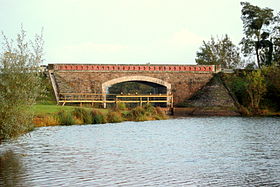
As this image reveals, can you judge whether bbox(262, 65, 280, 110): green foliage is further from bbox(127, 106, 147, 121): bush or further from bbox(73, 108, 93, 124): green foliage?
bbox(73, 108, 93, 124): green foliage

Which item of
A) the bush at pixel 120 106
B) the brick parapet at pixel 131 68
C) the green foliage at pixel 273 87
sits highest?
the brick parapet at pixel 131 68

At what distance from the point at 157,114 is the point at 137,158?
24.6 m

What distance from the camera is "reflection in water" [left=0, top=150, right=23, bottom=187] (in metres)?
13.8

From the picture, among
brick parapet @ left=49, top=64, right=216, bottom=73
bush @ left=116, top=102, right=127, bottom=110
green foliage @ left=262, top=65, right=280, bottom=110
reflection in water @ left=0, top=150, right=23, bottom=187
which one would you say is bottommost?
reflection in water @ left=0, top=150, right=23, bottom=187

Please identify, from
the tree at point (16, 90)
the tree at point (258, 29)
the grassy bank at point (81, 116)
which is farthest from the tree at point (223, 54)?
the tree at point (16, 90)

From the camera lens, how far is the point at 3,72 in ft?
61.1

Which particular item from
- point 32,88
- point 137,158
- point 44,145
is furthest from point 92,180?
point 44,145

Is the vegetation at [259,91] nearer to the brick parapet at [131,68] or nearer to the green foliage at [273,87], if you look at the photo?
the green foliage at [273,87]

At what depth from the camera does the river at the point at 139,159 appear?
14.2 meters

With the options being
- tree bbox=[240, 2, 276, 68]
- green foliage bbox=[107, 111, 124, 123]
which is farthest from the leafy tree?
green foliage bbox=[107, 111, 124, 123]

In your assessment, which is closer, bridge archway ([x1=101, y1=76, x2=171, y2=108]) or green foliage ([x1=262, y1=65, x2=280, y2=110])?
green foliage ([x1=262, y1=65, x2=280, y2=110])

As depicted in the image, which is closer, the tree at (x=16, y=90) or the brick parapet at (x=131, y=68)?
the tree at (x=16, y=90)

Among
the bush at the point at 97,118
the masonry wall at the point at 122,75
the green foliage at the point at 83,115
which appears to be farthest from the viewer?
the masonry wall at the point at 122,75

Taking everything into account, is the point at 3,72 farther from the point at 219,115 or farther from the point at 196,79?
the point at 196,79
